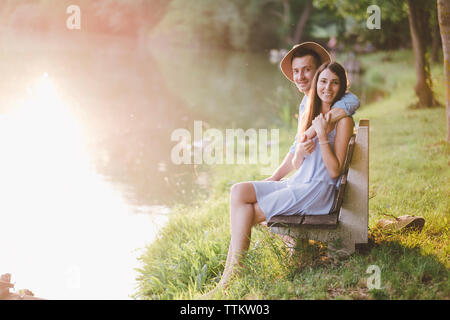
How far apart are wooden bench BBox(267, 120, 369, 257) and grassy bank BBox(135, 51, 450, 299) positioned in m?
0.13

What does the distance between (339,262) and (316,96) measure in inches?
36.8

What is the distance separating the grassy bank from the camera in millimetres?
2623

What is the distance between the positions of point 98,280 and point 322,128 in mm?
2243

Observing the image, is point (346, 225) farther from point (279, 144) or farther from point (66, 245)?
point (279, 144)

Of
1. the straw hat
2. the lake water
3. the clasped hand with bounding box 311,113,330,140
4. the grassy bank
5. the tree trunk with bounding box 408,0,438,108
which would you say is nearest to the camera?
the grassy bank

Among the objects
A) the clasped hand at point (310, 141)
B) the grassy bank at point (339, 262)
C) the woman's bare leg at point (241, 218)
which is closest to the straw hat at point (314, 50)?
the clasped hand at point (310, 141)

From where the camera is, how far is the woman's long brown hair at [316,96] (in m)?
2.83

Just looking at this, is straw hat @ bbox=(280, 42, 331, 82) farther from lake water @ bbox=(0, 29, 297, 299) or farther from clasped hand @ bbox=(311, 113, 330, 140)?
lake water @ bbox=(0, 29, 297, 299)

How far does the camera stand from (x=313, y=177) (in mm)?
2861

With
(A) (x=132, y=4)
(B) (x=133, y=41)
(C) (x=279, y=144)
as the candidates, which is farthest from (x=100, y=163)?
(B) (x=133, y=41)

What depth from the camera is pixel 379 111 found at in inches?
391

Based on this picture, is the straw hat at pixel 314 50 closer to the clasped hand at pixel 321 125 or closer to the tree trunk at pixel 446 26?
the clasped hand at pixel 321 125

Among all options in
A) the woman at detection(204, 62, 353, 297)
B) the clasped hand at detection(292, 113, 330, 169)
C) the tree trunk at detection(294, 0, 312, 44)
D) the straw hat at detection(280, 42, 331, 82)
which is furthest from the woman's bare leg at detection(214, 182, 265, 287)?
the tree trunk at detection(294, 0, 312, 44)

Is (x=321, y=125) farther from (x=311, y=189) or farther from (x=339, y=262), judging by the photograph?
(x=339, y=262)
